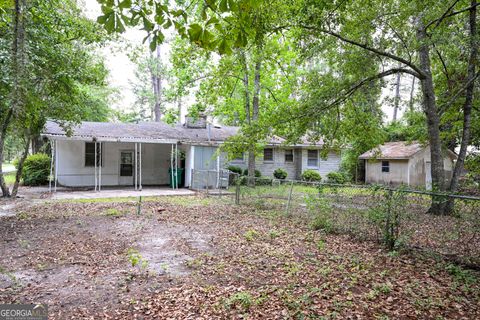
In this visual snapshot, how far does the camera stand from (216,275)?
15.8ft

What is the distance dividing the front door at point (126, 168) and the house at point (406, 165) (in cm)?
1485

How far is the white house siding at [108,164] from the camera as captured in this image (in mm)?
16141

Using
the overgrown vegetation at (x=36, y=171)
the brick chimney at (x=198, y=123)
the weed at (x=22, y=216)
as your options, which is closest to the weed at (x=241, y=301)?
the weed at (x=22, y=216)

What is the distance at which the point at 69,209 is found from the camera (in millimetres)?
10086

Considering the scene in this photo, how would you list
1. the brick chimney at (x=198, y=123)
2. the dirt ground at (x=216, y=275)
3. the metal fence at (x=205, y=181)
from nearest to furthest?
the dirt ground at (x=216, y=275) → the metal fence at (x=205, y=181) → the brick chimney at (x=198, y=123)

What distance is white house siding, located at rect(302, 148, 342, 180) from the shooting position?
22.1 meters

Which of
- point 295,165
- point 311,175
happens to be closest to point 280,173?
point 295,165

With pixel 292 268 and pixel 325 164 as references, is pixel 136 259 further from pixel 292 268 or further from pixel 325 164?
pixel 325 164

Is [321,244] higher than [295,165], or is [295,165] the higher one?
[295,165]

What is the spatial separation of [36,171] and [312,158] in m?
17.4

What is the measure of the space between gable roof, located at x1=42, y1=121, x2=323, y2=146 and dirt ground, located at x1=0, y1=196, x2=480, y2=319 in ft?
22.9

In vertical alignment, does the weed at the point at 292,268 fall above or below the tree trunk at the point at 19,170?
below

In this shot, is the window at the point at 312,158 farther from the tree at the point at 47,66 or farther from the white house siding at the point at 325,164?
the tree at the point at 47,66

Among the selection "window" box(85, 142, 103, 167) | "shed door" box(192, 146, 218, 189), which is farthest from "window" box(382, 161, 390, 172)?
"window" box(85, 142, 103, 167)
